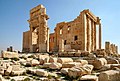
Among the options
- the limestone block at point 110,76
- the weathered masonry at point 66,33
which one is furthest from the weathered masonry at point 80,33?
the limestone block at point 110,76

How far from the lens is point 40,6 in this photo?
25797 mm

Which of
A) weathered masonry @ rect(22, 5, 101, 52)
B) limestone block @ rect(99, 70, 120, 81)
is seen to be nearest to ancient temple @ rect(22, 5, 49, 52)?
weathered masonry @ rect(22, 5, 101, 52)

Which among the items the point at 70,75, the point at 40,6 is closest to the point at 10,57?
the point at 70,75

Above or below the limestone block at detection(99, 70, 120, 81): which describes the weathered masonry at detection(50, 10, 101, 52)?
above

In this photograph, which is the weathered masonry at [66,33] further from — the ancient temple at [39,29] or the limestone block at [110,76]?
the limestone block at [110,76]

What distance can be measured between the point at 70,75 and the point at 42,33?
17662mm

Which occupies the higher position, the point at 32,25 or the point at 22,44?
the point at 32,25

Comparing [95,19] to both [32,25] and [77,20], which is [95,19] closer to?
[77,20]

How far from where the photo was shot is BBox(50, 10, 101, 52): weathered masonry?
26.4 meters

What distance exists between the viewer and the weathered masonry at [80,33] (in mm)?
26375

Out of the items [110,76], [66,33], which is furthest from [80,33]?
[110,76]

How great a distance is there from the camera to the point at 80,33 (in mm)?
27422

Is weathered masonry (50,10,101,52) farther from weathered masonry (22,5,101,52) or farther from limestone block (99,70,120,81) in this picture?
limestone block (99,70,120,81)

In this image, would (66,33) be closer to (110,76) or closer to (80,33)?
(80,33)
